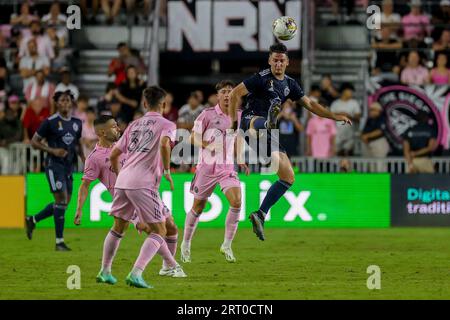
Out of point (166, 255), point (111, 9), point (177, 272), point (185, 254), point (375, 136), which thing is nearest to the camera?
point (166, 255)

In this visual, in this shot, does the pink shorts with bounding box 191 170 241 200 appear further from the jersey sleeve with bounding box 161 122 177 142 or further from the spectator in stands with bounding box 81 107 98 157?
the spectator in stands with bounding box 81 107 98 157

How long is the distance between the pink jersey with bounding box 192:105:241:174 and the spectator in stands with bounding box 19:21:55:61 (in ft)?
38.1

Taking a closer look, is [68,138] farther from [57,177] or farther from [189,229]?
[189,229]

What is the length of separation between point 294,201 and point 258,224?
9007 mm

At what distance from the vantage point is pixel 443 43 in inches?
1115

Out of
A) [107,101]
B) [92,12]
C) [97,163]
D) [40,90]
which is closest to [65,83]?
[40,90]

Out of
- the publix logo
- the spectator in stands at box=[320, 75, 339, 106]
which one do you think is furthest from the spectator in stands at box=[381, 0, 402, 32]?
the publix logo

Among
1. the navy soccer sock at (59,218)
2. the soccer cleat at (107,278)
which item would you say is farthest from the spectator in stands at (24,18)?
the soccer cleat at (107,278)

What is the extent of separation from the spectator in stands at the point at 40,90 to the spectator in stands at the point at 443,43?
8.88m

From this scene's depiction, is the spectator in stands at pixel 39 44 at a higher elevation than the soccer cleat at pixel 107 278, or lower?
higher

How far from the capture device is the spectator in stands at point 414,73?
1079 inches

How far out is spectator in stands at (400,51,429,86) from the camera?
89.9 feet

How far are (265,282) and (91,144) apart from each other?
39.0 feet

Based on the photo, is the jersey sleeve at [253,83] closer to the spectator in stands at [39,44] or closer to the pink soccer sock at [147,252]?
the pink soccer sock at [147,252]
